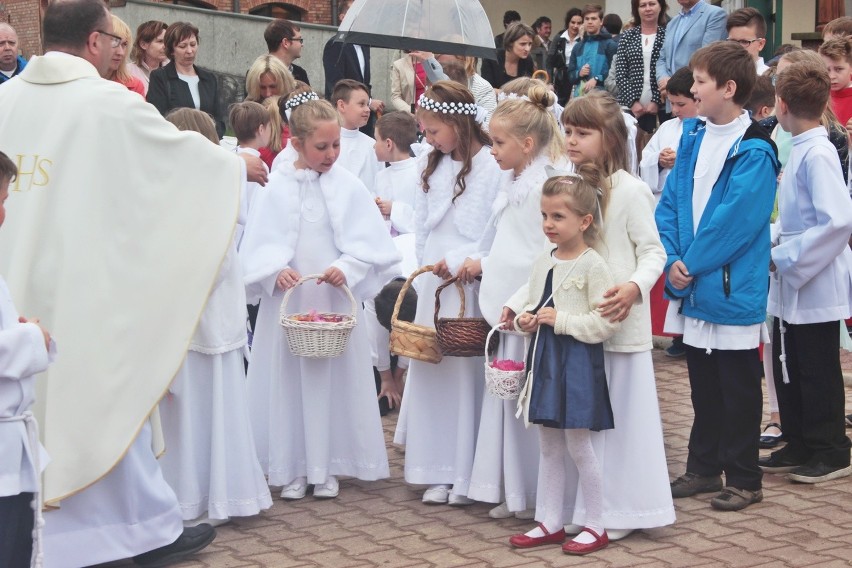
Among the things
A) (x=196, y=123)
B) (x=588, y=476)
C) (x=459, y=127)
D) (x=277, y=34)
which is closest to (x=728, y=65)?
(x=459, y=127)

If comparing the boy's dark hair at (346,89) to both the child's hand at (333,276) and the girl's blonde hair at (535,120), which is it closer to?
the child's hand at (333,276)

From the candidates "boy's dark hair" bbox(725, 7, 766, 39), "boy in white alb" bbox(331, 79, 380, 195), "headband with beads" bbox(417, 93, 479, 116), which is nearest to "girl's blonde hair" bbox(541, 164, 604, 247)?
"headband with beads" bbox(417, 93, 479, 116)

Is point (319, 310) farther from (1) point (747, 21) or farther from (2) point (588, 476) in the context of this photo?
(1) point (747, 21)

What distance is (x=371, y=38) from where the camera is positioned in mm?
9148

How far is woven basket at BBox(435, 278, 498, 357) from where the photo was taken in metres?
5.47

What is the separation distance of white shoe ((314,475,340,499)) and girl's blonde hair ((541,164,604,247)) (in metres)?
1.86

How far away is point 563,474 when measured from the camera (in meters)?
5.23

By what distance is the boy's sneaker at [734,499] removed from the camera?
18.3ft

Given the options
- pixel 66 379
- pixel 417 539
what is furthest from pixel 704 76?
pixel 66 379

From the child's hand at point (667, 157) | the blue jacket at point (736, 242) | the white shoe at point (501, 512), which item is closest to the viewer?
the blue jacket at point (736, 242)

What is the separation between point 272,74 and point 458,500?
4.95m

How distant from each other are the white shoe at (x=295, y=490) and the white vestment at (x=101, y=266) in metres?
1.02

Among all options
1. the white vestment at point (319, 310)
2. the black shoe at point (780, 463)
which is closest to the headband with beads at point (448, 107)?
the white vestment at point (319, 310)

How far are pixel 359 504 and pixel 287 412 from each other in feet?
1.91
